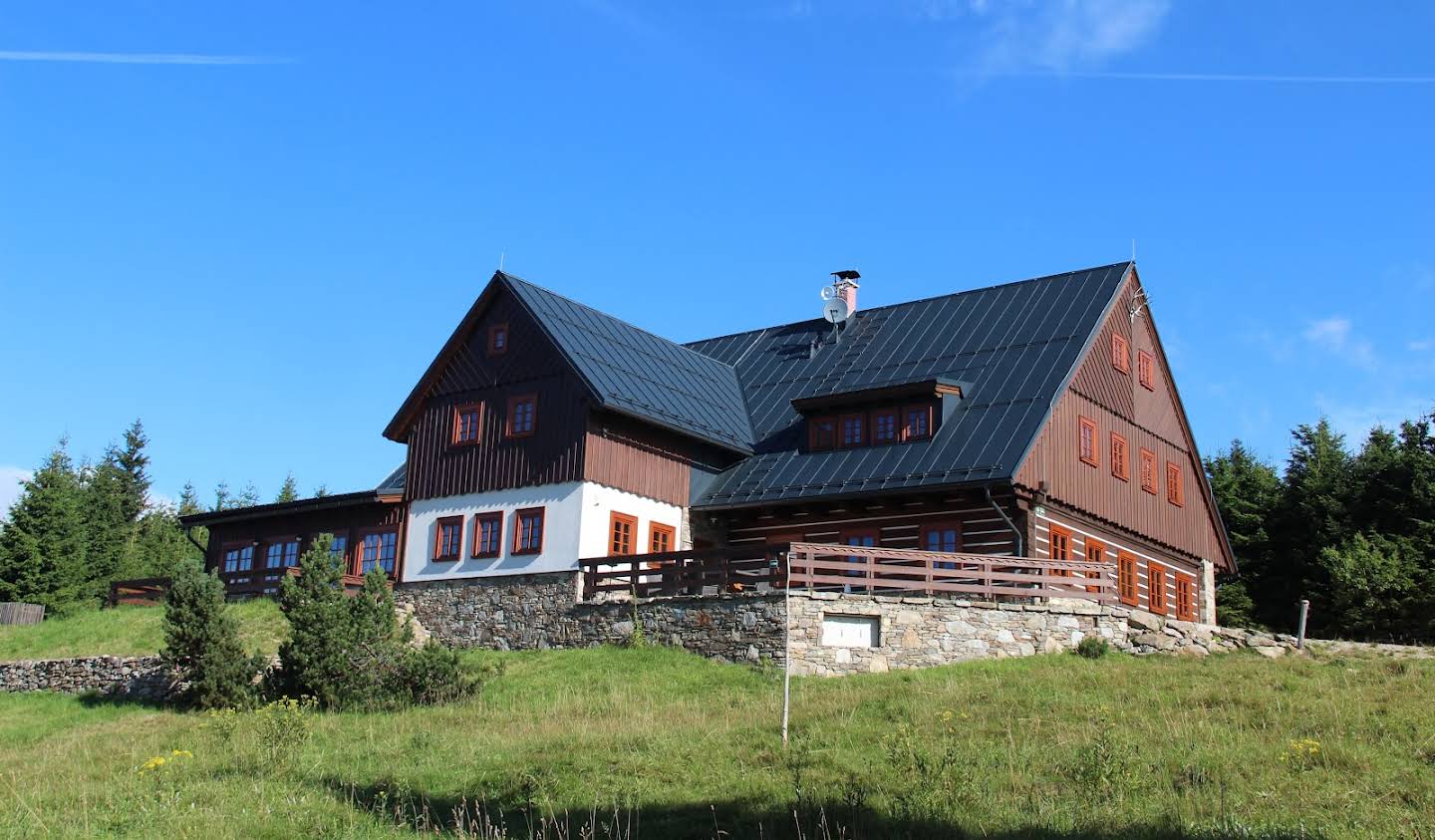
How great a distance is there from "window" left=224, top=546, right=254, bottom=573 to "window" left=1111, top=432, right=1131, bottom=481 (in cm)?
2263

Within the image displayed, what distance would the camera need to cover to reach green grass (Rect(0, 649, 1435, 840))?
16.0 metres

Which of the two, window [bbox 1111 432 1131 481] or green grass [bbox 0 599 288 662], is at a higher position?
window [bbox 1111 432 1131 481]

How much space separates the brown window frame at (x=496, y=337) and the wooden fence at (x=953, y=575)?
33.2 feet

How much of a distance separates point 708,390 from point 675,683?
40.6 feet

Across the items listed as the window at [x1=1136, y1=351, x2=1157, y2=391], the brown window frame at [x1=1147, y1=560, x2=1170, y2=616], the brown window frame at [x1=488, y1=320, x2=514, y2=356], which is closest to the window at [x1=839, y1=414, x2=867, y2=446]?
the window at [x1=1136, y1=351, x2=1157, y2=391]

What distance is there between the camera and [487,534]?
34.7 metres

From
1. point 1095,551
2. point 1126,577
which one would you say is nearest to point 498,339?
point 1095,551

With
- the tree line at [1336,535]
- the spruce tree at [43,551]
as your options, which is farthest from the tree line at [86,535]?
the tree line at [1336,535]

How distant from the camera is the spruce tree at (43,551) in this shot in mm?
48688

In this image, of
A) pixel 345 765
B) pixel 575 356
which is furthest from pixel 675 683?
pixel 575 356

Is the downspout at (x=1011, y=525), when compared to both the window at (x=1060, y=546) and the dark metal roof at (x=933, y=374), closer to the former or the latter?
the dark metal roof at (x=933, y=374)

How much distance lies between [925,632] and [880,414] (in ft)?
22.8

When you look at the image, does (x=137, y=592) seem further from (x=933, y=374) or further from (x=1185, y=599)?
(x=1185, y=599)

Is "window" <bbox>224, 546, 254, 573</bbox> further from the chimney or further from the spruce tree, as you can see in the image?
the chimney
